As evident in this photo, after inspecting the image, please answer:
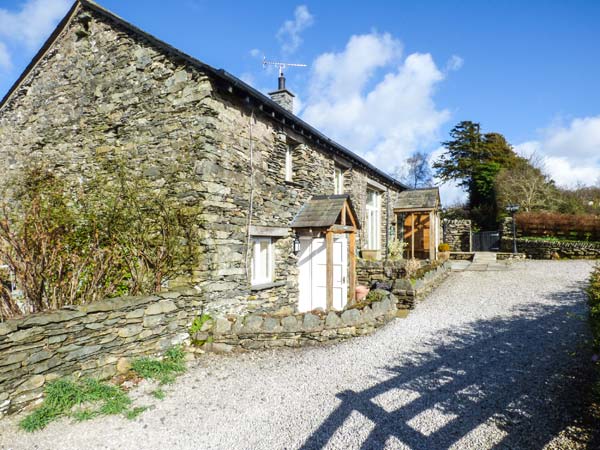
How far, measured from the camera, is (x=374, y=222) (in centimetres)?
1503

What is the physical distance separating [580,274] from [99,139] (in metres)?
15.4

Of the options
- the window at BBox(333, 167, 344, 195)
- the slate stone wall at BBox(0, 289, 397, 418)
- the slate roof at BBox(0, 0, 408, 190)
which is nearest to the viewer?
the slate stone wall at BBox(0, 289, 397, 418)

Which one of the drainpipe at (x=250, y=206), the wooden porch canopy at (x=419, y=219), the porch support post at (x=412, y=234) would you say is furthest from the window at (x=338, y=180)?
the porch support post at (x=412, y=234)

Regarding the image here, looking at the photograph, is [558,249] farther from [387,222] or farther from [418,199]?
[387,222]

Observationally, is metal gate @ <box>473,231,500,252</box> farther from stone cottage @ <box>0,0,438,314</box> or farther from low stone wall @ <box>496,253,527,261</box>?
stone cottage @ <box>0,0,438,314</box>

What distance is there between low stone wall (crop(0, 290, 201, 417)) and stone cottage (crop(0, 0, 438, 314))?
817 millimetres

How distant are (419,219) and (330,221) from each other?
394 inches

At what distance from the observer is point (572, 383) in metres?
4.39

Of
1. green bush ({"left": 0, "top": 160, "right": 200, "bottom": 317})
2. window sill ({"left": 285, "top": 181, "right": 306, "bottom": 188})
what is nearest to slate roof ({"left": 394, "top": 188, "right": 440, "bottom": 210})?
window sill ({"left": 285, "top": 181, "right": 306, "bottom": 188})

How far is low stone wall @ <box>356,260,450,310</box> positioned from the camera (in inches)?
353

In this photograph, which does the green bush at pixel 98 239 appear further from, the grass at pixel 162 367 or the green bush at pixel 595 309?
the green bush at pixel 595 309

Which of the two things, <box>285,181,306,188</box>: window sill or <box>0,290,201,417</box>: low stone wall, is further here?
<box>285,181,306,188</box>: window sill

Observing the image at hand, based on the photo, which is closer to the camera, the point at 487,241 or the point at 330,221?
the point at 330,221

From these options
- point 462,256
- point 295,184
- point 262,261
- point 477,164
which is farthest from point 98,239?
point 477,164
